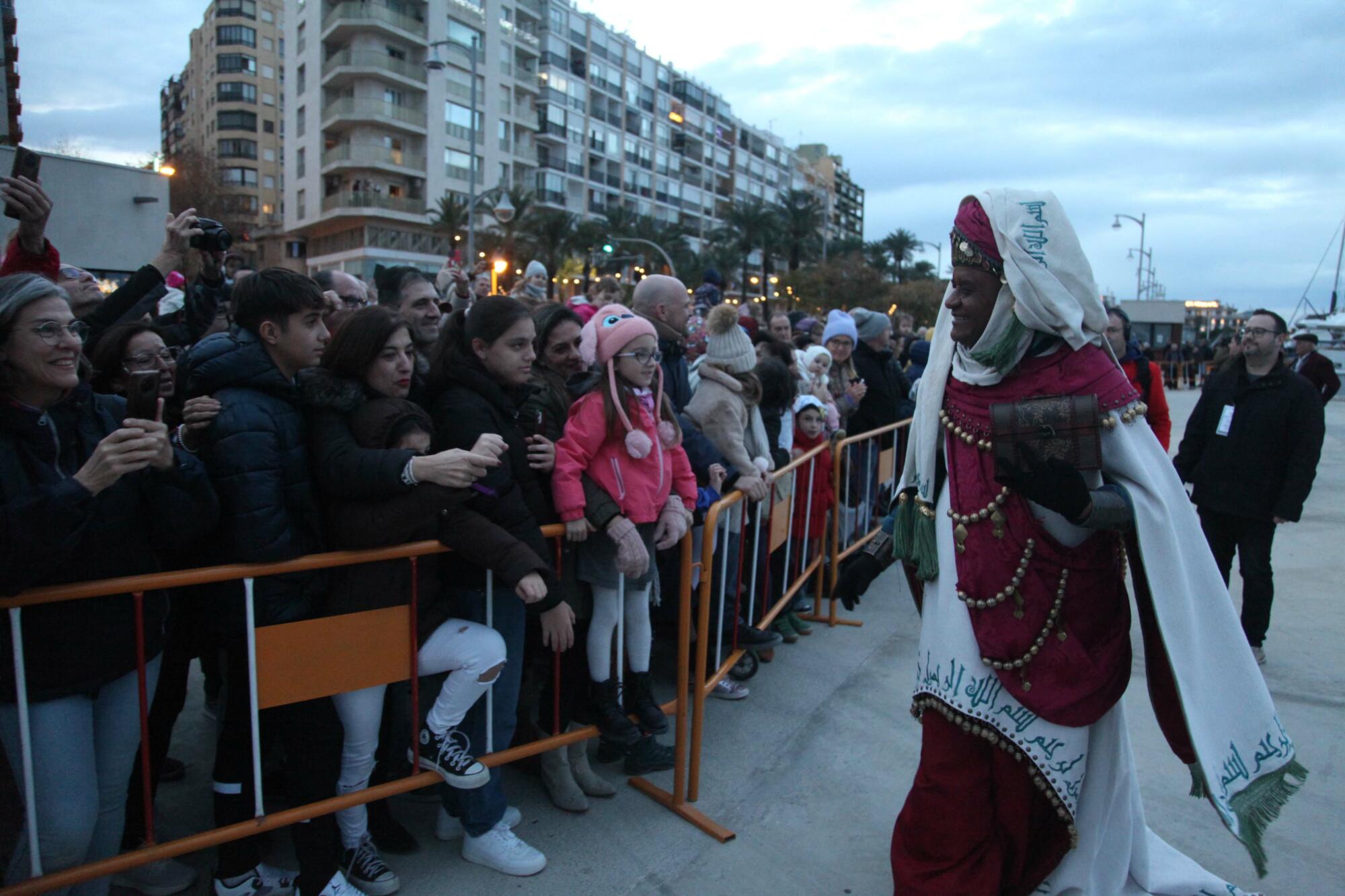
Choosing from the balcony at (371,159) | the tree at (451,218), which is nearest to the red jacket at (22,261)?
the tree at (451,218)

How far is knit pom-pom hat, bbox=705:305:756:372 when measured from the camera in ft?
15.4

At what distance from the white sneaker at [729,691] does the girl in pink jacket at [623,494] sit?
0.91 meters

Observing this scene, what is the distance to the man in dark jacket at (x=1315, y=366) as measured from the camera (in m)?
11.2

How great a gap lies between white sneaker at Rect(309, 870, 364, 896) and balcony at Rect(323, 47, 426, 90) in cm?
5254

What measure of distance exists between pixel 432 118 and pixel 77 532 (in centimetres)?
5394

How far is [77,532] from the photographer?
6.91 ft

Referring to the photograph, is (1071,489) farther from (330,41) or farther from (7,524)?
(330,41)

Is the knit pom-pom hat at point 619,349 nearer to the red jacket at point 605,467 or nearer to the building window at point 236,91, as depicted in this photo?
the red jacket at point 605,467

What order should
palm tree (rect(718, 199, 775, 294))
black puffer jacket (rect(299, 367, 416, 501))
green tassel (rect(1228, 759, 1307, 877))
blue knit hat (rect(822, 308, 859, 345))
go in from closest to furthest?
green tassel (rect(1228, 759, 1307, 877))
black puffer jacket (rect(299, 367, 416, 501))
blue knit hat (rect(822, 308, 859, 345))
palm tree (rect(718, 199, 775, 294))

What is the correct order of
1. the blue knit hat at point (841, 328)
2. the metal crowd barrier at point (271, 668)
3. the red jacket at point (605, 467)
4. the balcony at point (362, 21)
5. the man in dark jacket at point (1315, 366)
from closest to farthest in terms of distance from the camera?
1. the metal crowd barrier at point (271, 668)
2. the red jacket at point (605, 467)
3. the blue knit hat at point (841, 328)
4. the man in dark jacket at point (1315, 366)
5. the balcony at point (362, 21)

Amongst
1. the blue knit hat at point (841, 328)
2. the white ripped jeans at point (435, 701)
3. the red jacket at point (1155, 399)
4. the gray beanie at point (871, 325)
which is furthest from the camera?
the gray beanie at point (871, 325)

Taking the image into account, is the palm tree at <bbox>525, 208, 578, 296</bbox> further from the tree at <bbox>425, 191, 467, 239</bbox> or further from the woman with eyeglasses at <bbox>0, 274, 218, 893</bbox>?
the woman with eyeglasses at <bbox>0, 274, 218, 893</bbox>

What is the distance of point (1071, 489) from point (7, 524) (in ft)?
8.63

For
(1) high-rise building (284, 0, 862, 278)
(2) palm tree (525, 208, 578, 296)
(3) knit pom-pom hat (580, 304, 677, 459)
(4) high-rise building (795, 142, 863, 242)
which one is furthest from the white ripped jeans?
(4) high-rise building (795, 142, 863, 242)
